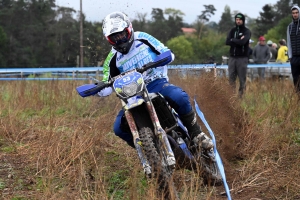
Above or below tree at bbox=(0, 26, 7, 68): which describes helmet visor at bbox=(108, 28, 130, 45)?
above

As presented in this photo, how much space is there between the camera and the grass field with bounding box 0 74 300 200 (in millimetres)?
4977

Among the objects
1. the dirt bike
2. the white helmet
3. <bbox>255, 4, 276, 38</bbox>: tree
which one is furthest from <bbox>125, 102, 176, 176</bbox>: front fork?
<bbox>255, 4, 276, 38</bbox>: tree

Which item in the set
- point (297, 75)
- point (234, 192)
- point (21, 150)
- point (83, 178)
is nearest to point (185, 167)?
point (234, 192)

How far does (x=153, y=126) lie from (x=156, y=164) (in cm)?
38

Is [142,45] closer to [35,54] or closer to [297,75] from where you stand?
[297,75]

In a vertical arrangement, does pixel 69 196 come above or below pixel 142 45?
below

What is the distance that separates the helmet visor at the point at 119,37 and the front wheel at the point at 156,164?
3.08ft

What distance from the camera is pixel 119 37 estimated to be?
5172mm

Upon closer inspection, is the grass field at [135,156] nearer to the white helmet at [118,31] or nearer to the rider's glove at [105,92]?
the rider's glove at [105,92]

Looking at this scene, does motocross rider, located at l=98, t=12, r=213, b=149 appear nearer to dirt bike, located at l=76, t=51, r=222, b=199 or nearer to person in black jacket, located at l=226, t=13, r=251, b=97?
dirt bike, located at l=76, t=51, r=222, b=199

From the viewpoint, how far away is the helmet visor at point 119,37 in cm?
515

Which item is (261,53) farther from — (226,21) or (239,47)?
(226,21)

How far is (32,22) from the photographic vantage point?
44781 millimetres

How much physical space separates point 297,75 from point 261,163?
4.37 metres
